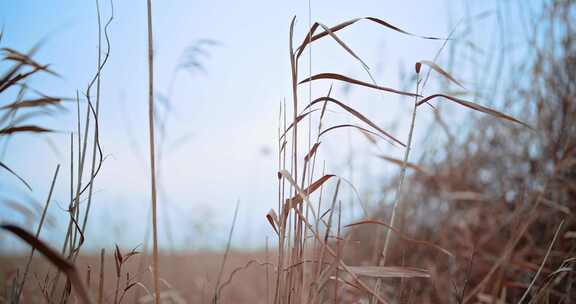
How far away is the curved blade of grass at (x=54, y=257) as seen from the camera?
32cm

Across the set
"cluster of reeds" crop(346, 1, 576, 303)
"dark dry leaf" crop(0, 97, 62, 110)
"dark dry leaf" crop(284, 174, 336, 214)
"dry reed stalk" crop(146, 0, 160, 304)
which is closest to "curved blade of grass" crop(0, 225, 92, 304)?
"dry reed stalk" crop(146, 0, 160, 304)

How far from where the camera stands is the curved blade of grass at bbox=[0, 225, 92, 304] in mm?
319

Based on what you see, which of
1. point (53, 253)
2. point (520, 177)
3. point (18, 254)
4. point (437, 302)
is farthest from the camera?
point (18, 254)

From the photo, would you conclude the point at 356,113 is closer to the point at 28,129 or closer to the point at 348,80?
the point at 348,80

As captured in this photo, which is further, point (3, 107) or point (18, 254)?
point (18, 254)

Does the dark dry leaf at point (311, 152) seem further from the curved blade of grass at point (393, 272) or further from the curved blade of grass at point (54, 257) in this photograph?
the curved blade of grass at point (54, 257)

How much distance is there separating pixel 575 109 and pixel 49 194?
1.57m

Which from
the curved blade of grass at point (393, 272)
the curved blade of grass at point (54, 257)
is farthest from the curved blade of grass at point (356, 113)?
the curved blade of grass at point (54, 257)

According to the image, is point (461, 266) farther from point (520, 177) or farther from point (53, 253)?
point (53, 253)

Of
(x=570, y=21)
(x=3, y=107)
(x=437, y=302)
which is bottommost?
(x=437, y=302)

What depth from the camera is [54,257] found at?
32 centimetres

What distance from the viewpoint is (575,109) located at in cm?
149

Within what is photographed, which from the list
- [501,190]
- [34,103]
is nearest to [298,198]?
[34,103]

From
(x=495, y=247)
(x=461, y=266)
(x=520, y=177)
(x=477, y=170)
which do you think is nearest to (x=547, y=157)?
(x=520, y=177)
